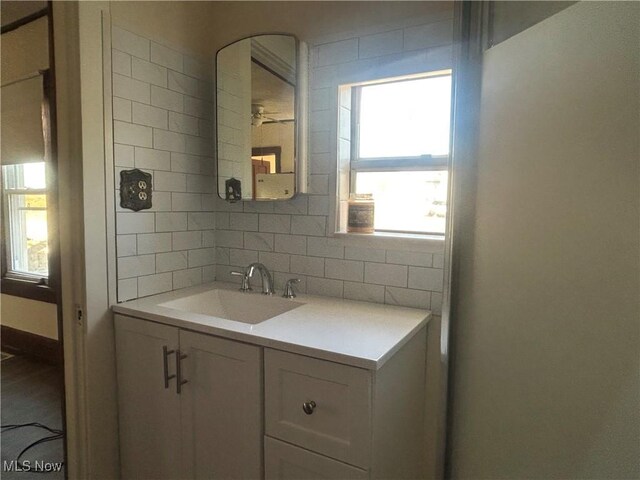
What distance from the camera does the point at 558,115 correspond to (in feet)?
2.58

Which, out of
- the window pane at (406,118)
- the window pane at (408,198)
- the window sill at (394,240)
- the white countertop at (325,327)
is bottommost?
the white countertop at (325,327)

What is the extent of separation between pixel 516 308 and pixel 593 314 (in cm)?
18

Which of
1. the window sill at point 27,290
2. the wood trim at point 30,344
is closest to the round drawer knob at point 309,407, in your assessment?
the window sill at point 27,290

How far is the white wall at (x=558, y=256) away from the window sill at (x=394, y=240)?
0.40 m

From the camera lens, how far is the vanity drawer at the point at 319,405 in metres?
1.04

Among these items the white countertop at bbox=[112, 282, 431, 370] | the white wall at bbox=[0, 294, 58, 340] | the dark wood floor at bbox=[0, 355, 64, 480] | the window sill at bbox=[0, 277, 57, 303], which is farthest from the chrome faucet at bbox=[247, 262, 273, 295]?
the white wall at bbox=[0, 294, 58, 340]

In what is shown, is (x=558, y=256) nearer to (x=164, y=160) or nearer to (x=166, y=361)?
(x=166, y=361)

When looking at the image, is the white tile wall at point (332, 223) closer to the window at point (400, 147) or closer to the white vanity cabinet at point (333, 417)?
the window at point (400, 147)

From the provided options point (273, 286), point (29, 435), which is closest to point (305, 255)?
point (273, 286)

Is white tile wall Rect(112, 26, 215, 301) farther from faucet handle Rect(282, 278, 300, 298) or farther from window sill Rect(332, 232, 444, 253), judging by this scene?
window sill Rect(332, 232, 444, 253)

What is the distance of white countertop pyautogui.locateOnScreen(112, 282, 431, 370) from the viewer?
109 cm

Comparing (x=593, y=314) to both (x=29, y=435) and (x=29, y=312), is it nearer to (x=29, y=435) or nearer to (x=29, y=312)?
(x=29, y=435)

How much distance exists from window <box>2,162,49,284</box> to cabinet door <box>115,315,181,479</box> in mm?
1600

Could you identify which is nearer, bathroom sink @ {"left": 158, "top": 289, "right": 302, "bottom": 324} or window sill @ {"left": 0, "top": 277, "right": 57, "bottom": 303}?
bathroom sink @ {"left": 158, "top": 289, "right": 302, "bottom": 324}
